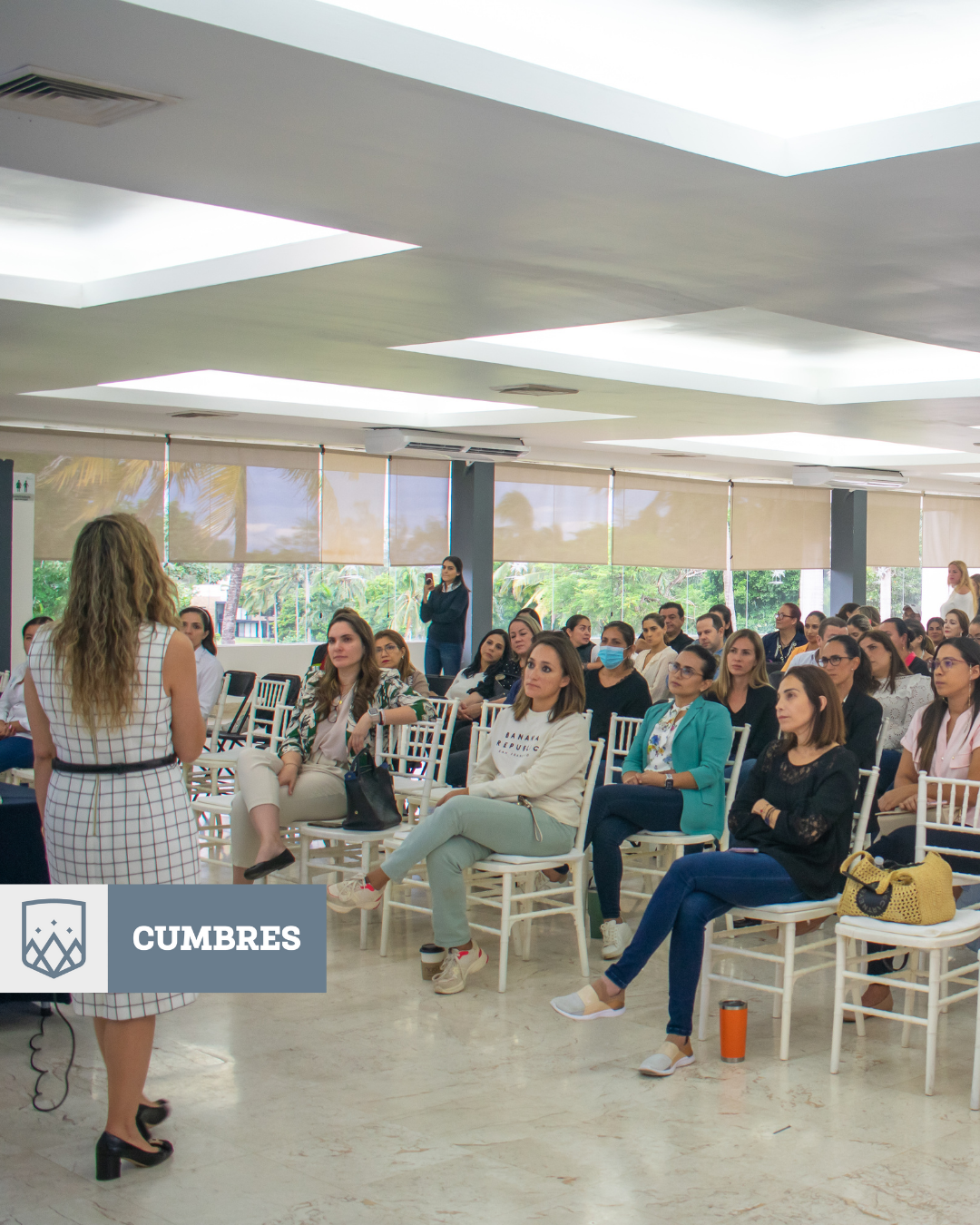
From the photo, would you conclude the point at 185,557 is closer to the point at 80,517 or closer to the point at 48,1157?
the point at 80,517

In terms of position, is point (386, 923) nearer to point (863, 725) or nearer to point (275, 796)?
point (275, 796)

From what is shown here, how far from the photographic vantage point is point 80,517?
1088cm

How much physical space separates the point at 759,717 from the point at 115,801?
3269 millimetres

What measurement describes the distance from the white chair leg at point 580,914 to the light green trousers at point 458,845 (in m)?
0.21

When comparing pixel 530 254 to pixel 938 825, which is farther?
pixel 530 254

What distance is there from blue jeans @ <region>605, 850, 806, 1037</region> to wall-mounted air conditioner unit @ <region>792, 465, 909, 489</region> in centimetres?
1051

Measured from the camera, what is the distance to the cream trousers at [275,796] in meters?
4.99

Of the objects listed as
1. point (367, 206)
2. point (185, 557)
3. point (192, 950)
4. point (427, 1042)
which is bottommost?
point (427, 1042)

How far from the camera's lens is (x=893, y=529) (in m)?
16.8

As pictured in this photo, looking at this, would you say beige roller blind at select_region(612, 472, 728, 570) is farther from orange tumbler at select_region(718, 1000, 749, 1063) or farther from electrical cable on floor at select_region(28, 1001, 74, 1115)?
electrical cable on floor at select_region(28, 1001, 74, 1115)

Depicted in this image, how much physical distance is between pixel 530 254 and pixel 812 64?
135 cm

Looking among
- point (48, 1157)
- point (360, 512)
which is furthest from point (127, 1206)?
point (360, 512)

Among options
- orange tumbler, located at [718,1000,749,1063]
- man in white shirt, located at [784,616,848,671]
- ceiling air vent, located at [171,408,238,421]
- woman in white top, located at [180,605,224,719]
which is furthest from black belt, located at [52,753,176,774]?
ceiling air vent, located at [171,408,238,421]

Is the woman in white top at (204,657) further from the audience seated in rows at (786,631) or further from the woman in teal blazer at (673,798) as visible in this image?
the audience seated in rows at (786,631)
